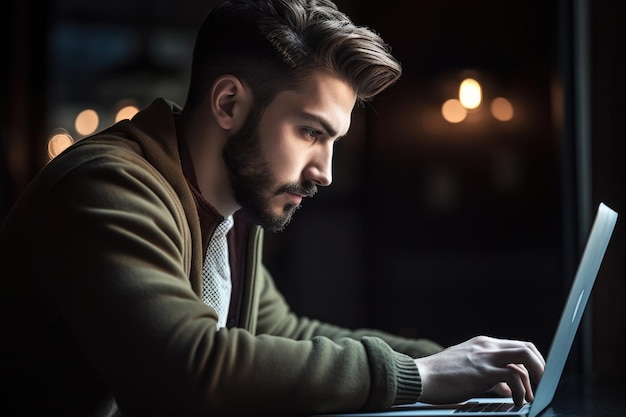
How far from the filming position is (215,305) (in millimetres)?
1437

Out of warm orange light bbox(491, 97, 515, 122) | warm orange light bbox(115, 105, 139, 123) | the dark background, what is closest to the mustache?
the dark background

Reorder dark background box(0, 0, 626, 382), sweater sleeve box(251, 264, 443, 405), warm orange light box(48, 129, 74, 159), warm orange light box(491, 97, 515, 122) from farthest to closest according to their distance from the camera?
warm orange light box(48, 129, 74, 159)
warm orange light box(491, 97, 515, 122)
dark background box(0, 0, 626, 382)
sweater sleeve box(251, 264, 443, 405)

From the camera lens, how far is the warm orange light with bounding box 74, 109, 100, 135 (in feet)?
9.24

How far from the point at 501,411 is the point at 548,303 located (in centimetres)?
153

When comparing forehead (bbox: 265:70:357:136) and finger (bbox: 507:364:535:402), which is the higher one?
forehead (bbox: 265:70:357:136)

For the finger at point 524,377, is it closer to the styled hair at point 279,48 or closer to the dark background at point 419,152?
the styled hair at point 279,48

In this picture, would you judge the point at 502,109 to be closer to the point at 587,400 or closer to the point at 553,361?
the point at 587,400

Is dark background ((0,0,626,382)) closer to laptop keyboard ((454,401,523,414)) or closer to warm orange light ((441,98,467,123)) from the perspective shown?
warm orange light ((441,98,467,123))

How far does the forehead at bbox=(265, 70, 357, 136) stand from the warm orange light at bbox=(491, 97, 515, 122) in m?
1.29

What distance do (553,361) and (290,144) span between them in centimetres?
53

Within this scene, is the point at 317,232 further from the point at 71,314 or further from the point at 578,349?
the point at 71,314

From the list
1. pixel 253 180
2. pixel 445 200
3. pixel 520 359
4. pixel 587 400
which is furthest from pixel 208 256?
pixel 445 200

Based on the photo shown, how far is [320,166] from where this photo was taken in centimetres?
138

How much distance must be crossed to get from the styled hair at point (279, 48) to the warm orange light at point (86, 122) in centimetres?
147
